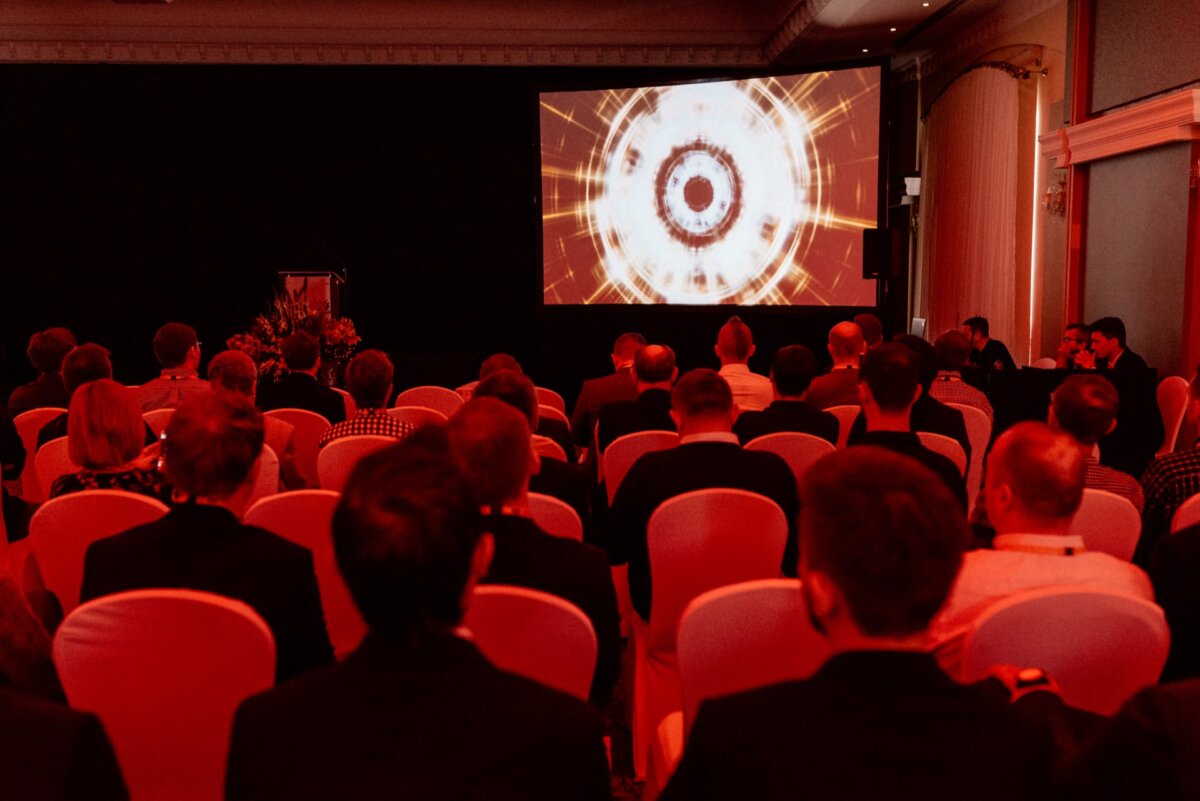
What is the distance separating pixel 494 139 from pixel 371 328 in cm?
254

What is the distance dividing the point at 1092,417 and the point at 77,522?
3.09 metres

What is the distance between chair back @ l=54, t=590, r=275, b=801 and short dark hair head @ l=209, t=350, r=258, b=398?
2.94 meters

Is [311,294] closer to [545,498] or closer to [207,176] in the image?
[207,176]

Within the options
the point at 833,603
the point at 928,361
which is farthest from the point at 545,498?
the point at 928,361

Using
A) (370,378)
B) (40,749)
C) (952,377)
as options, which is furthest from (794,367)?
(40,749)

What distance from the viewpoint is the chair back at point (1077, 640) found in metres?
1.86

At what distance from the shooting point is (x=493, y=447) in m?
2.41

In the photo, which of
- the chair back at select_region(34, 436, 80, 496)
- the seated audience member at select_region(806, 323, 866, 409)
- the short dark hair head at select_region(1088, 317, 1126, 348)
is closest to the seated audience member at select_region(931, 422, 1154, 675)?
the chair back at select_region(34, 436, 80, 496)

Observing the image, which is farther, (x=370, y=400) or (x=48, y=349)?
(x=48, y=349)

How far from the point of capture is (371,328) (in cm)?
1248

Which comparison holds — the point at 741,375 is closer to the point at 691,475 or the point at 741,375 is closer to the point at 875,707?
the point at 691,475

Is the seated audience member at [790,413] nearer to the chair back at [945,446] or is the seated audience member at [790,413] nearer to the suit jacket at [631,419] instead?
the suit jacket at [631,419]

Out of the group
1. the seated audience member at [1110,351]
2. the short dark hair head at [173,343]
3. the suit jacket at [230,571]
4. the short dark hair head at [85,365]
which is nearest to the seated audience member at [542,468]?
the suit jacket at [230,571]

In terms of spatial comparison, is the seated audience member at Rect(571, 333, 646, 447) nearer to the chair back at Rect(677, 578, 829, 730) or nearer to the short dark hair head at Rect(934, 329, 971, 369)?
the short dark hair head at Rect(934, 329, 971, 369)
